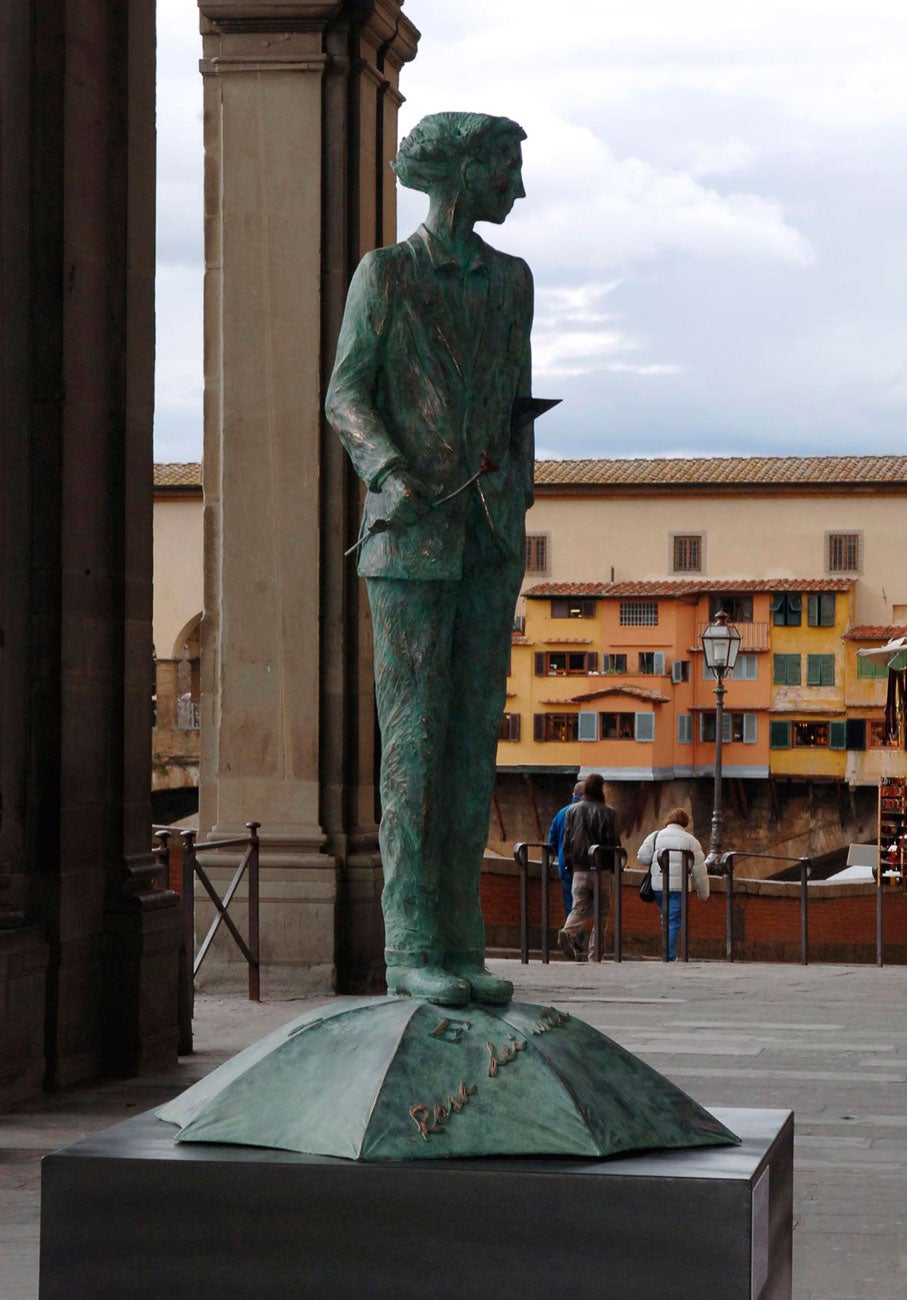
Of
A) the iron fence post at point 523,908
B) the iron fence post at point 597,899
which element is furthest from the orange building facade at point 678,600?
the iron fence post at point 597,899

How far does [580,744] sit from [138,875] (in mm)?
55970

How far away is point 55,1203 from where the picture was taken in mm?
3801

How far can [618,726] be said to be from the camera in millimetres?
63531

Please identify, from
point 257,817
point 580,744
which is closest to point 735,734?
point 580,744

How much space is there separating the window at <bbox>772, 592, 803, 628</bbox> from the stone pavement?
164ft

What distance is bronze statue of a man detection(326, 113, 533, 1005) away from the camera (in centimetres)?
414

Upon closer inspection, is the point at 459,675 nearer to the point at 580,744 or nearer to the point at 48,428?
the point at 48,428

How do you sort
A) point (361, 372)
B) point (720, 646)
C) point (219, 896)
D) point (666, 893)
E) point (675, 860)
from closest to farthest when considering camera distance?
1. point (361, 372)
2. point (219, 896)
3. point (666, 893)
4. point (675, 860)
5. point (720, 646)

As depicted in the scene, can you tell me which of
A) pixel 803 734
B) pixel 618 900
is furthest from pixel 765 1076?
pixel 803 734

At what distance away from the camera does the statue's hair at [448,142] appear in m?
4.16

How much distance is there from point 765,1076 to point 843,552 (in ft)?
186

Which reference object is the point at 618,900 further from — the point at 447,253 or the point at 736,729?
the point at 736,729

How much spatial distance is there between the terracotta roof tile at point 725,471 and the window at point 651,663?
5.05 meters

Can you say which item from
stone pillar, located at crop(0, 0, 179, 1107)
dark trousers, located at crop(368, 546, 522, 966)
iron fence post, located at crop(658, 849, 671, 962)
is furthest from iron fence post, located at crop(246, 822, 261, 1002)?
dark trousers, located at crop(368, 546, 522, 966)
